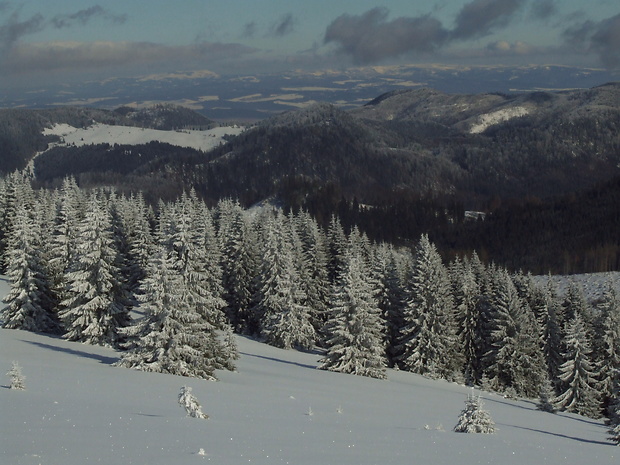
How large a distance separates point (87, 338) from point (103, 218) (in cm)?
674

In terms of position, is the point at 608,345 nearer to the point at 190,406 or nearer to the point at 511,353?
the point at 511,353

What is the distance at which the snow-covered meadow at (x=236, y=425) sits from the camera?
1127 centimetres

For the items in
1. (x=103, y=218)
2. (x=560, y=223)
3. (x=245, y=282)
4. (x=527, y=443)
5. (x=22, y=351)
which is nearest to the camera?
(x=527, y=443)

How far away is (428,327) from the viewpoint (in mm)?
44625

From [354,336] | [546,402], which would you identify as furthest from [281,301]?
[546,402]

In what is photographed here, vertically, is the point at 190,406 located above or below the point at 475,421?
above

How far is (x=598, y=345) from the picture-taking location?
46750mm

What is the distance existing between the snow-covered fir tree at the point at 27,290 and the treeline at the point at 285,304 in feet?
0.26

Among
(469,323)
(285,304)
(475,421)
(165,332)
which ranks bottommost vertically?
(469,323)

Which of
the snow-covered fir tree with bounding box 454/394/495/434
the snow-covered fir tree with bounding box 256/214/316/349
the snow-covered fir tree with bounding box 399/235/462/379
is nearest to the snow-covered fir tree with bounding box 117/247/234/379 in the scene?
the snow-covered fir tree with bounding box 454/394/495/434

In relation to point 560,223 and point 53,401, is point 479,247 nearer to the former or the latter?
point 560,223

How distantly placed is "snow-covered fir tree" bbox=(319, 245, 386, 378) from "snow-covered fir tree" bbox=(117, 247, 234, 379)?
12.0 meters

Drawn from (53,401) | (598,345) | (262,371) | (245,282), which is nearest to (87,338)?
(262,371)

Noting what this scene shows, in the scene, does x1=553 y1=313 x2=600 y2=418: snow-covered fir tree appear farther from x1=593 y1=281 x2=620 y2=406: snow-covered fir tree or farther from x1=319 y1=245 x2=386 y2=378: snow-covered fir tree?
x1=319 y1=245 x2=386 y2=378: snow-covered fir tree
